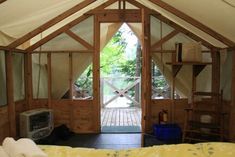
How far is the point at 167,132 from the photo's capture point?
171 inches

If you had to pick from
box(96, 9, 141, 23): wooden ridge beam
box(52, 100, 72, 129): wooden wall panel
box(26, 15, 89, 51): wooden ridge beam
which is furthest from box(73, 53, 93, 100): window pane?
box(96, 9, 141, 23): wooden ridge beam

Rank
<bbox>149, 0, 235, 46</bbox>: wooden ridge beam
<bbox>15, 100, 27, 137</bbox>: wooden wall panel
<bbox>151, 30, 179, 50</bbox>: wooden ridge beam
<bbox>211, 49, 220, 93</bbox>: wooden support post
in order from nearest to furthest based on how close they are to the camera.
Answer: <bbox>149, 0, 235, 46</bbox>: wooden ridge beam < <bbox>15, 100, 27, 137</bbox>: wooden wall panel < <bbox>211, 49, 220, 93</bbox>: wooden support post < <bbox>151, 30, 179, 50</bbox>: wooden ridge beam

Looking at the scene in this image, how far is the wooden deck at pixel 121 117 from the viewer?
5.53 metres

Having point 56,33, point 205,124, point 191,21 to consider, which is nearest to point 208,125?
point 205,124

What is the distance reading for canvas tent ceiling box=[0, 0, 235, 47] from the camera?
296 cm

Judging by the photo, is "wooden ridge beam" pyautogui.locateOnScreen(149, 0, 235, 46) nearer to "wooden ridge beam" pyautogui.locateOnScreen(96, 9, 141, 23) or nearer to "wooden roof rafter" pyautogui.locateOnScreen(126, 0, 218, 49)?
"wooden roof rafter" pyautogui.locateOnScreen(126, 0, 218, 49)

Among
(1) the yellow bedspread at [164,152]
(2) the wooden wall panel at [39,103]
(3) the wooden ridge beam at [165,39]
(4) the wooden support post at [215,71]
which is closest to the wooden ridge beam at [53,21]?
(2) the wooden wall panel at [39,103]

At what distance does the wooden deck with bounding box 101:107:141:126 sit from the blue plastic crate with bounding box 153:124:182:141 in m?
1.06

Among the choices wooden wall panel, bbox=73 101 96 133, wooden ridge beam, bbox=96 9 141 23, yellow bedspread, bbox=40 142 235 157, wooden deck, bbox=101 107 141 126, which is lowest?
wooden deck, bbox=101 107 141 126

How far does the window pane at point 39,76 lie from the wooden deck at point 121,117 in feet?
4.76

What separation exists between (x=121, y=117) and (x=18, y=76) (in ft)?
8.63

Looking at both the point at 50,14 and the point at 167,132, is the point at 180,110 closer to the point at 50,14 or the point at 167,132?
the point at 167,132

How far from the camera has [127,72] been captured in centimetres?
830

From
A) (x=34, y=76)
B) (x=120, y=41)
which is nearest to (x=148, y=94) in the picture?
(x=34, y=76)
